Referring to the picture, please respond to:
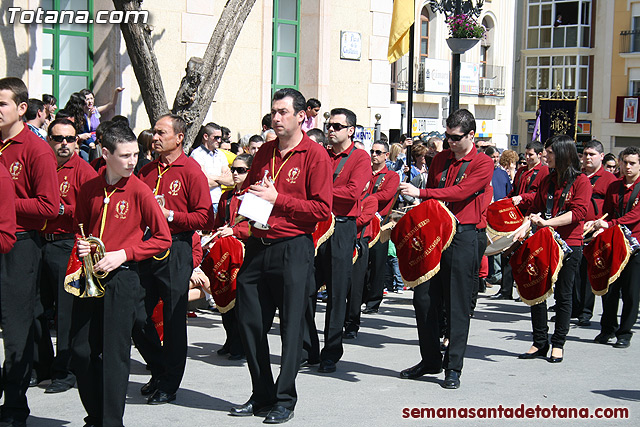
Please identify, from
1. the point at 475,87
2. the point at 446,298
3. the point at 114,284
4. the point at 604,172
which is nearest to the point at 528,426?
the point at 446,298

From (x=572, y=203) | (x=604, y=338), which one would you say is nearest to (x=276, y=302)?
(x=572, y=203)

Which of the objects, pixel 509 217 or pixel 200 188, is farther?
pixel 509 217

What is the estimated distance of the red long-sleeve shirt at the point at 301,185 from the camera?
6.46 meters

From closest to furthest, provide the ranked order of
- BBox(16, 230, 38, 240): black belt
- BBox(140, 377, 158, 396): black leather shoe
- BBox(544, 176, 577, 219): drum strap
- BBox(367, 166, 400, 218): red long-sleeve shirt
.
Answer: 1. BBox(16, 230, 38, 240): black belt
2. BBox(140, 377, 158, 396): black leather shoe
3. BBox(544, 176, 577, 219): drum strap
4. BBox(367, 166, 400, 218): red long-sleeve shirt

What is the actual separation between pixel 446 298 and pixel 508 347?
2041mm

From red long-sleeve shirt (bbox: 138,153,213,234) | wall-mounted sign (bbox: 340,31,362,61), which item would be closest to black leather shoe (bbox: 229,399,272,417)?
red long-sleeve shirt (bbox: 138,153,213,234)

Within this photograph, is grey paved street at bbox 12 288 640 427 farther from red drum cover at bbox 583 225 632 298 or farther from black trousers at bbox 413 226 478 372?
red drum cover at bbox 583 225 632 298

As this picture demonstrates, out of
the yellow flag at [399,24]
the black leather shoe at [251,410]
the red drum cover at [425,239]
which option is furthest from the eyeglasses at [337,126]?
the yellow flag at [399,24]

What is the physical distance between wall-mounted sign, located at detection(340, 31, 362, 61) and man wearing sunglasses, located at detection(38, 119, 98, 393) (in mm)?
10934

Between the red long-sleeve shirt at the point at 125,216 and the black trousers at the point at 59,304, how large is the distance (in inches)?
56.2

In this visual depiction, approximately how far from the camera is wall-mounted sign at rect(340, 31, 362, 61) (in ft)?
58.8

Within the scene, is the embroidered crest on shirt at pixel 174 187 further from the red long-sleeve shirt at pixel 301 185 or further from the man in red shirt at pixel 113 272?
the man in red shirt at pixel 113 272

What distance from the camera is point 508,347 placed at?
31.3 ft

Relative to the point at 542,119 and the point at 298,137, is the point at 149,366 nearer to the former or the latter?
the point at 298,137
